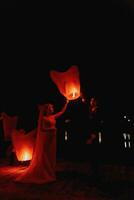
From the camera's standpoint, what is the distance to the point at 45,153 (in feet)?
19.4

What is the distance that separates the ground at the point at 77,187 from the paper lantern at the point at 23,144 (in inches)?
28.1

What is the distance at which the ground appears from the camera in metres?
4.46

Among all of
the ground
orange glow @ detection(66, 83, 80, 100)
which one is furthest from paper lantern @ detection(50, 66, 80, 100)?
the ground

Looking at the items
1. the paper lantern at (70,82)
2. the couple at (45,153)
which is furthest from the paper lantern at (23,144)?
the paper lantern at (70,82)

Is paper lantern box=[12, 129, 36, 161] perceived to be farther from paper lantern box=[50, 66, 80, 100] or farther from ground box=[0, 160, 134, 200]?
paper lantern box=[50, 66, 80, 100]

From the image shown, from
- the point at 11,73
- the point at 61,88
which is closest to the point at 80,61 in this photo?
the point at 11,73

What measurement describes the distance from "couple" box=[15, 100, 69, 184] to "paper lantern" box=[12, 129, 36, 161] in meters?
1.35

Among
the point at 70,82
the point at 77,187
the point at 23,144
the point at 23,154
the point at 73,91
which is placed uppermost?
the point at 70,82

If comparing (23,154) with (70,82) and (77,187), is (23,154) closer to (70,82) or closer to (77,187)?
(77,187)

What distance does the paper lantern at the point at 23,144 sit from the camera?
7.41 meters

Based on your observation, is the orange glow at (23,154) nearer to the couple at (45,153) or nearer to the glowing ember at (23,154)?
the glowing ember at (23,154)

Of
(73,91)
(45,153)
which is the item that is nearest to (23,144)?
(45,153)

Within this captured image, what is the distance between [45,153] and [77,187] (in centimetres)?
114

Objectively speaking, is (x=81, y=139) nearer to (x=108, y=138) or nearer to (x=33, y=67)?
(x=108, y=138)
